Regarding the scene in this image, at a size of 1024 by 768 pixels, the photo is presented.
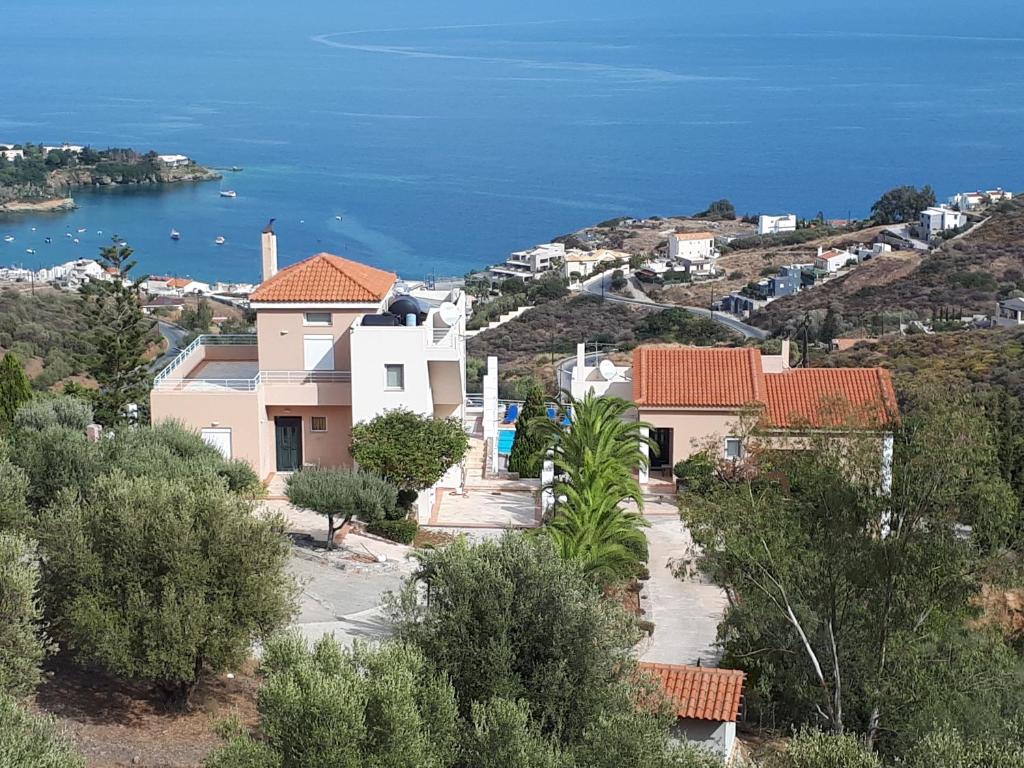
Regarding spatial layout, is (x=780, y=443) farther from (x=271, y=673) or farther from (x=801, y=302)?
(x=801, y=302)

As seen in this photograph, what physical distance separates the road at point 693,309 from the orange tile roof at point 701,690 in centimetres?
4478

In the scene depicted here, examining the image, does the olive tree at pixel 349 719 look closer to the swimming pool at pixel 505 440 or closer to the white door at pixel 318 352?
the white door at pixel 318 352

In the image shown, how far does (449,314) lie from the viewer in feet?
74.5

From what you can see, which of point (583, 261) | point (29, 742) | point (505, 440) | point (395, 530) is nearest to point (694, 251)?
point (583, 261)

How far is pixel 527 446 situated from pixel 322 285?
4405 mm

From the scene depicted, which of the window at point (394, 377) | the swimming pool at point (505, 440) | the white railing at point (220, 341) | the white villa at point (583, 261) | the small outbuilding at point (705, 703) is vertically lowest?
the small outbuilding at point (705, 703)

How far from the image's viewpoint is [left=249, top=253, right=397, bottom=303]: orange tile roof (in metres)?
21.9

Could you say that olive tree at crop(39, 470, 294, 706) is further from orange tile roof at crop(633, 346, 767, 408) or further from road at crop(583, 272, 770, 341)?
road at crop(583, 272, 770, 341)

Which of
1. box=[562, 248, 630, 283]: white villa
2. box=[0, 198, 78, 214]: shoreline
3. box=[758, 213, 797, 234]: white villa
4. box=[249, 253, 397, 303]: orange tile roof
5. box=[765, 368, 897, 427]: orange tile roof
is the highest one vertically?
box=[0, 198, 78, 214]: shoreline

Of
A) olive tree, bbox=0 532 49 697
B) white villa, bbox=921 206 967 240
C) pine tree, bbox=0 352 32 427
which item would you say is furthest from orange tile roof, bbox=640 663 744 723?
white villa, bbox=921 206 967 240

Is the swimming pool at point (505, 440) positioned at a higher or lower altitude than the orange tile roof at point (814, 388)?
lower

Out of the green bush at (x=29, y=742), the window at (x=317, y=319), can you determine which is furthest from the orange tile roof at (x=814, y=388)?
the green bush at (x=29, y=742)

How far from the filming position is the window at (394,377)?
2120cm

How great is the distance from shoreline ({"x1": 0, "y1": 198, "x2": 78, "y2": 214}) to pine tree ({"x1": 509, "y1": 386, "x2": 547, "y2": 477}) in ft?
357
